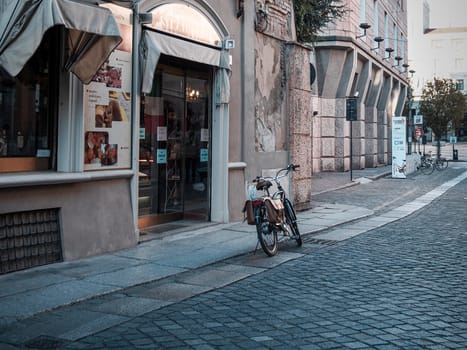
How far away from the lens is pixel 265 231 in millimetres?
8352

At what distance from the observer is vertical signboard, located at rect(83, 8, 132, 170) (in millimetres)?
8148

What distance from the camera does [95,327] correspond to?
199 inches

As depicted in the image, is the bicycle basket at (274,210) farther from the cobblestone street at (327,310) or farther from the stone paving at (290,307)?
the cobblestone street at (327,310)

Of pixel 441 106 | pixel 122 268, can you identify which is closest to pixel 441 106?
pixel 441 106

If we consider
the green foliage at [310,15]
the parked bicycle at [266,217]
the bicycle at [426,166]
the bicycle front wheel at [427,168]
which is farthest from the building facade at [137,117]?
the bicycle at [426,166]

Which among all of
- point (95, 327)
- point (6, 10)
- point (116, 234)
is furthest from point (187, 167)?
point (95, 327)

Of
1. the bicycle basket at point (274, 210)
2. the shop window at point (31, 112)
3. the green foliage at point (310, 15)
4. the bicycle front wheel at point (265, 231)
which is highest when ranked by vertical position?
the green foliage at point (310, 15)

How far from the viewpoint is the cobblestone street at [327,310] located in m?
4.65

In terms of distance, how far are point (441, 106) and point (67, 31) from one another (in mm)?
44012

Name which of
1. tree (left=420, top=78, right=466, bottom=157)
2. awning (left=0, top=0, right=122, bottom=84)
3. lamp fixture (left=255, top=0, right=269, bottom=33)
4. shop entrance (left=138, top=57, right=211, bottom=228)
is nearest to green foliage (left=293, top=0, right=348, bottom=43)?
lamp fixture (left=255, top=0, right=269, bottom=33)

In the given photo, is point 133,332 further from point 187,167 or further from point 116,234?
point 187,167

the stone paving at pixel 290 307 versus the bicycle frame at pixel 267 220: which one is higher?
the bicycle frame at pixel 267 220

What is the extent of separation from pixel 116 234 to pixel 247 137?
14.7ft

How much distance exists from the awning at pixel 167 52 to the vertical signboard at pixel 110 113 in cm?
27
